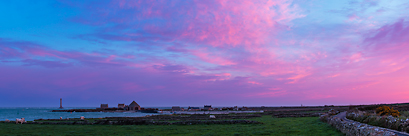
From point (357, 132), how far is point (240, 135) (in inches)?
363

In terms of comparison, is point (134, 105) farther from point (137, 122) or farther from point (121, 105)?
point (137, 122)

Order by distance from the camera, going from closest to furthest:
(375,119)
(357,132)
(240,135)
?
(357,132) < (240,135) < (375,119)

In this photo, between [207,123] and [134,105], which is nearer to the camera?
[207,123]

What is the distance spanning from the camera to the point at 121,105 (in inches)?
6206

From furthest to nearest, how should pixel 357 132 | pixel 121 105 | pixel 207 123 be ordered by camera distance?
1. pixel 121 105
2. pixel 207 123
3. pixel 357 132

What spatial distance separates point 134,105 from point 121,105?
26817mm

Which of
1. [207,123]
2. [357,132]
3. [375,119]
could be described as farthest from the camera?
[207,123]

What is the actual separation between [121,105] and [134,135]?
141 m

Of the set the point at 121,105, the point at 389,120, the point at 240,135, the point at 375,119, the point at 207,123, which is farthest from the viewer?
the point at 121,105

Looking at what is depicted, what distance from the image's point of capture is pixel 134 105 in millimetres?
134625

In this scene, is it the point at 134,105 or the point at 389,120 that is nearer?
the point at 389,120

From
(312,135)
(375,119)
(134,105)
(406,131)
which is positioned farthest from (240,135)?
(134,105)

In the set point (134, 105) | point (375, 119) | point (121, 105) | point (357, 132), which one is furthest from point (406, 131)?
point (121, 105)

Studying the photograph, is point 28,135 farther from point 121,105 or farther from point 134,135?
point 121,105
